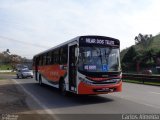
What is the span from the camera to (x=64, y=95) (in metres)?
18.2

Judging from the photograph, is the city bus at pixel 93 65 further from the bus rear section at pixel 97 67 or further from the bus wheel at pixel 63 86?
the bus wheel at pixel 63 86

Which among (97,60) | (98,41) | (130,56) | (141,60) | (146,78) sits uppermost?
(130,56)

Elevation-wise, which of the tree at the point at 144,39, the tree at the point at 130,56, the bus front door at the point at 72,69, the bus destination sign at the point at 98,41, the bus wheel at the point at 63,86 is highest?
the tree at the point at 144,39

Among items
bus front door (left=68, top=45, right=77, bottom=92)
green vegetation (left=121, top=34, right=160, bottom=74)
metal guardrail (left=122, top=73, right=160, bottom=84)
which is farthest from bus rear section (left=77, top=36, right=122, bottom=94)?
green vegetation (left=121, top=34, right=160, bottom=74)

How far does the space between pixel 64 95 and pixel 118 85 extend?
3.82 metres

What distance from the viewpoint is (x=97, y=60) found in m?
15.2

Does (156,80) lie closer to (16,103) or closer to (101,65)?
(101,65)

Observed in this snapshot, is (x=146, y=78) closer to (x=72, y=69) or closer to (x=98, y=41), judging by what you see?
(x=72, y=69)

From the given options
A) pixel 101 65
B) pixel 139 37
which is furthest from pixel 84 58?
pixel 139 37

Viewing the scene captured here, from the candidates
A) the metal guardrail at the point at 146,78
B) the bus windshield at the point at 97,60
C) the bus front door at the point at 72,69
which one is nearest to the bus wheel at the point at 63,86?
the bus front door at the point at 72,69

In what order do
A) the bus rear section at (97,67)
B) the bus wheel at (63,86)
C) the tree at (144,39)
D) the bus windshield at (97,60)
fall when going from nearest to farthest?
the bus rear section at (97,67) < the bus windshield at (97,60) < the bus wheel at (63,86) < the tree at (144,39)

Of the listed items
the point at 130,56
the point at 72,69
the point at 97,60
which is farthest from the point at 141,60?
the point at 97,60

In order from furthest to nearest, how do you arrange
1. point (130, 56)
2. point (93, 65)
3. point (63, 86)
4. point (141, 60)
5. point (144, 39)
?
point (144, 39) → point (130, 56) → point (141, 60) → point (63, 86) → point (93, 65)

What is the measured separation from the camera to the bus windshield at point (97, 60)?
15.1 meters
